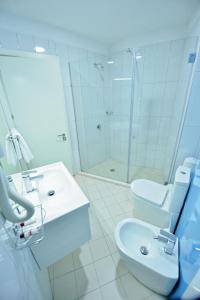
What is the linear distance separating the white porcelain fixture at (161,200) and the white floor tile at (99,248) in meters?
0.51

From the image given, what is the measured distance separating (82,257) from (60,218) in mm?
815

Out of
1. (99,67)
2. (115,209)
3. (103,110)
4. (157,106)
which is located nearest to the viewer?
(115,209)

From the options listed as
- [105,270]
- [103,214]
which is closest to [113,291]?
[105,270]

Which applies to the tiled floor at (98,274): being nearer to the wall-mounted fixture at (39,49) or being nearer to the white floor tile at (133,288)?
the white floor tile at (133,288)

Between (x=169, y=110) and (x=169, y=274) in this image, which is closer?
(x=169, y=274)

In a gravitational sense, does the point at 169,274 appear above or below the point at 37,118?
below

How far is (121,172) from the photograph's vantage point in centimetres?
263

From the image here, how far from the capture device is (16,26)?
A: 1.51m

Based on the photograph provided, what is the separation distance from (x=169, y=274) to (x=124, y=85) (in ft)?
8.60

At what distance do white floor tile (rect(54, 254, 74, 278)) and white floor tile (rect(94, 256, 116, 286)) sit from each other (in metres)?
0.26

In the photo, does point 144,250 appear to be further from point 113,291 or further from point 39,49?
point 39,49

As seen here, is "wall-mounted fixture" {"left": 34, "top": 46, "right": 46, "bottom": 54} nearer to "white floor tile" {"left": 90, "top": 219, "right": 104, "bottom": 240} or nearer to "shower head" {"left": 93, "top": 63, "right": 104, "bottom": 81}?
"shower head" {"left": 93, "top": 63, "right": 104, "bottom": 81}

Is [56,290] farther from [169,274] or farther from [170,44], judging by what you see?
[170,44]

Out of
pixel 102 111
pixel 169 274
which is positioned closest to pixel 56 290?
pixel 169 274
